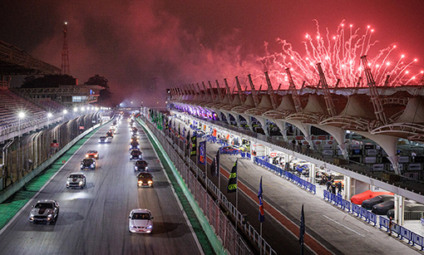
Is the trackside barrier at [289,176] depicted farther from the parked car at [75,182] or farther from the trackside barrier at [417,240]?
the parked car at [75,182]

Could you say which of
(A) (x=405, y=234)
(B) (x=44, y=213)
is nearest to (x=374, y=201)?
(A) (x=405, y=234)

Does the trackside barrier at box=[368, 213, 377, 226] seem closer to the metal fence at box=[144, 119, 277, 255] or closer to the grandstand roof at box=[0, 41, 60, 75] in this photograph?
the metal fence at box=[144, 119, 277, 255]

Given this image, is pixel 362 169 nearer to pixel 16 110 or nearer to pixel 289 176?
pixel 289 176

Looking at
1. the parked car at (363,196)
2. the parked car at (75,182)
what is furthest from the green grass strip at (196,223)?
the parked car at (363,196)

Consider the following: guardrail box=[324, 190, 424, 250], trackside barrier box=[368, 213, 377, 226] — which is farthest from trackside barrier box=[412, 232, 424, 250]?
trackside barrier box=[368, 213, 377, 226]

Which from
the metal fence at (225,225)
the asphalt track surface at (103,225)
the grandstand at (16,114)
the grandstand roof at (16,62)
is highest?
the grandstand roof at (16,62)

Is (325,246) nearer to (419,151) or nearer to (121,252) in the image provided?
(121,252)

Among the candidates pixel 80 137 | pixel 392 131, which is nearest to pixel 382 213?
pixel 392 131
